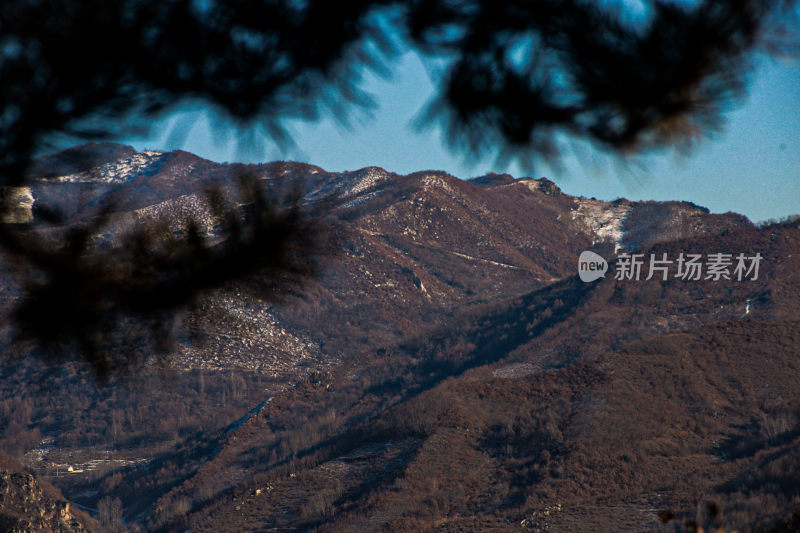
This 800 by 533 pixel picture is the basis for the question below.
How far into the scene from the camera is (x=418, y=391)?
39219 mm

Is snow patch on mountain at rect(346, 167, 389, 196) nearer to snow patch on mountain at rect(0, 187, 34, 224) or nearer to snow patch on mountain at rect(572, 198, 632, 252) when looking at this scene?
snow patch on mountain at rect(572, 198, 632, 252)

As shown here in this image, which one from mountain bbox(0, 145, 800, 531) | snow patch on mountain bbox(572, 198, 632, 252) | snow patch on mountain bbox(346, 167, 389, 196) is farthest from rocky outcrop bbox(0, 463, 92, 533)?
snow patch on mountain bbox(572, 198, 632, 252)

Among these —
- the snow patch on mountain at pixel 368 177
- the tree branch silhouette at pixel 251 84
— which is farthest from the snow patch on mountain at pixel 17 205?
the snow patch on mountain at pixel 368 177

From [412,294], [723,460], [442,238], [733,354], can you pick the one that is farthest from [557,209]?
[723,460]

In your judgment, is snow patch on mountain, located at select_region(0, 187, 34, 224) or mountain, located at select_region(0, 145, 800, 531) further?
mountain, located at select_region(0, 145, 800, 531)

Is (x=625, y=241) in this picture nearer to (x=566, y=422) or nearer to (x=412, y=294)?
(x=412, y=294)

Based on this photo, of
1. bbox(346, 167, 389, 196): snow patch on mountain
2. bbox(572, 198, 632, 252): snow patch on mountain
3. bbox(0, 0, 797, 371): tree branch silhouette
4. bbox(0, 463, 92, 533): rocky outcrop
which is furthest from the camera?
bbox(572, 198, 632, 252): snow patch on mountain

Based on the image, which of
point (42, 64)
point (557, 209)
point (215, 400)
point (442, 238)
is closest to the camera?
point (42, 64)

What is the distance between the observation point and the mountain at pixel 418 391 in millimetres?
3947

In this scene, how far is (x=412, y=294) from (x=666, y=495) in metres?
42.3

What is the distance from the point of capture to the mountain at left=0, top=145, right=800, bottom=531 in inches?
155

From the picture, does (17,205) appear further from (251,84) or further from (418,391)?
(418,391)

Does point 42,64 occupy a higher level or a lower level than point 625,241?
lower

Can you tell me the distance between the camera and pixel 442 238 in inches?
2692
